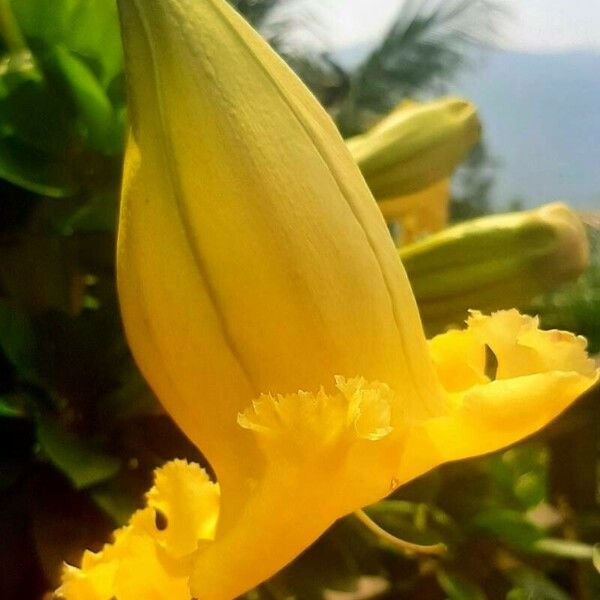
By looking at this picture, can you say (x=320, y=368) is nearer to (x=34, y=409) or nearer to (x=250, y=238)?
(x=250, y=238)

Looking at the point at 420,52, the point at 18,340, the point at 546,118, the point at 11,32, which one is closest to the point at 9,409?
the point at 18,340

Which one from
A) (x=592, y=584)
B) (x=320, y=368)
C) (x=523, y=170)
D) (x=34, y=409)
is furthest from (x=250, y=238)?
(x=523, y=170)

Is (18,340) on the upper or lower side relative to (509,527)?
upper

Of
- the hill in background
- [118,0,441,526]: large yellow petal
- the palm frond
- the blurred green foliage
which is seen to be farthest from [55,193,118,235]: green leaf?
the hill in background

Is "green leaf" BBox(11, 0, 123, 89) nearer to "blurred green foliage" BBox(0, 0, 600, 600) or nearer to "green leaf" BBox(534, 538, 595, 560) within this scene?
"blurred green foliage" BBox(0, 0, 600, 600)

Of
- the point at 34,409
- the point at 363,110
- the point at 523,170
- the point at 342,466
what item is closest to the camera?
the point at 342,466

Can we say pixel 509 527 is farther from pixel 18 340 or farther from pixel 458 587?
pixel 18 340
